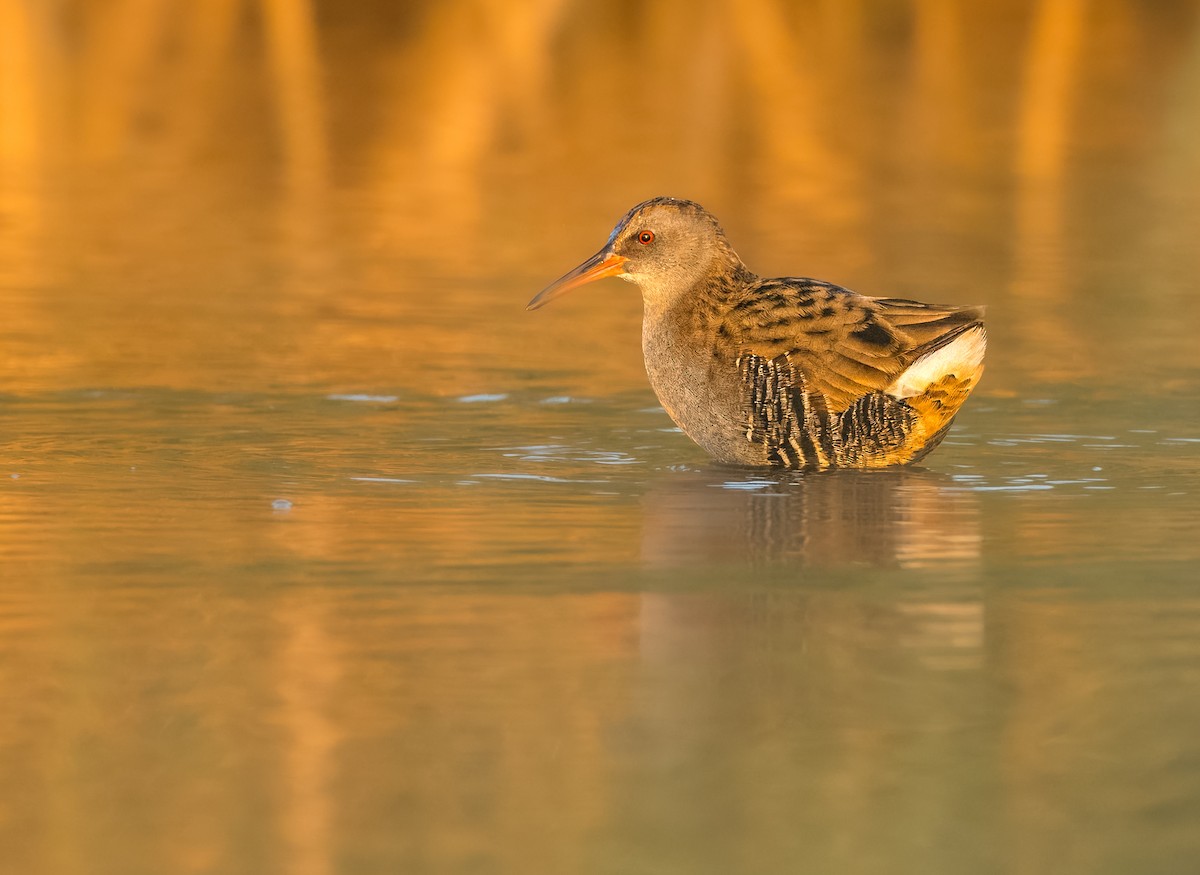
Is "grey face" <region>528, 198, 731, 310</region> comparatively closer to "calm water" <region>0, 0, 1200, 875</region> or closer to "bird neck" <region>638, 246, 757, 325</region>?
"bird neck" <region>638, 246, 757, 325</region>

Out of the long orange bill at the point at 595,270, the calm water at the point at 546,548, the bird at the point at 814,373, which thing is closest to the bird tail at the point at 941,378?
the bird at the point at 814,373

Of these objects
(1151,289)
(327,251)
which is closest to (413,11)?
(327,251)

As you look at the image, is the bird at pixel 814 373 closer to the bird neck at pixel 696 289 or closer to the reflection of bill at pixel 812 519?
the bird neck at pixel 696 289

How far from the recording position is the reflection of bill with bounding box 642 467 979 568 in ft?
24.4

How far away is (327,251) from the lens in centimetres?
1528

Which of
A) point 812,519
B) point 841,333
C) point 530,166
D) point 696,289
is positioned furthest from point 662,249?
point 530,166

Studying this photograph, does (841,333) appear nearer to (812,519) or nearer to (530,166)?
(812,519)

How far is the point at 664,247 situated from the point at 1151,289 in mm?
4920

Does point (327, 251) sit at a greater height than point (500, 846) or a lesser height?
greater

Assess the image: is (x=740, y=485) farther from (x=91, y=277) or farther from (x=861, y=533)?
(x=91, y=277)

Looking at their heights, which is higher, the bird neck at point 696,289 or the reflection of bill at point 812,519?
the bird neck at point 696,289

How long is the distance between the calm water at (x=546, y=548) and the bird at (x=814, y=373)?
7.0 inches

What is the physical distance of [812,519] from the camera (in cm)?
816

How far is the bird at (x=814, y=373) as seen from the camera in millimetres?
9242
